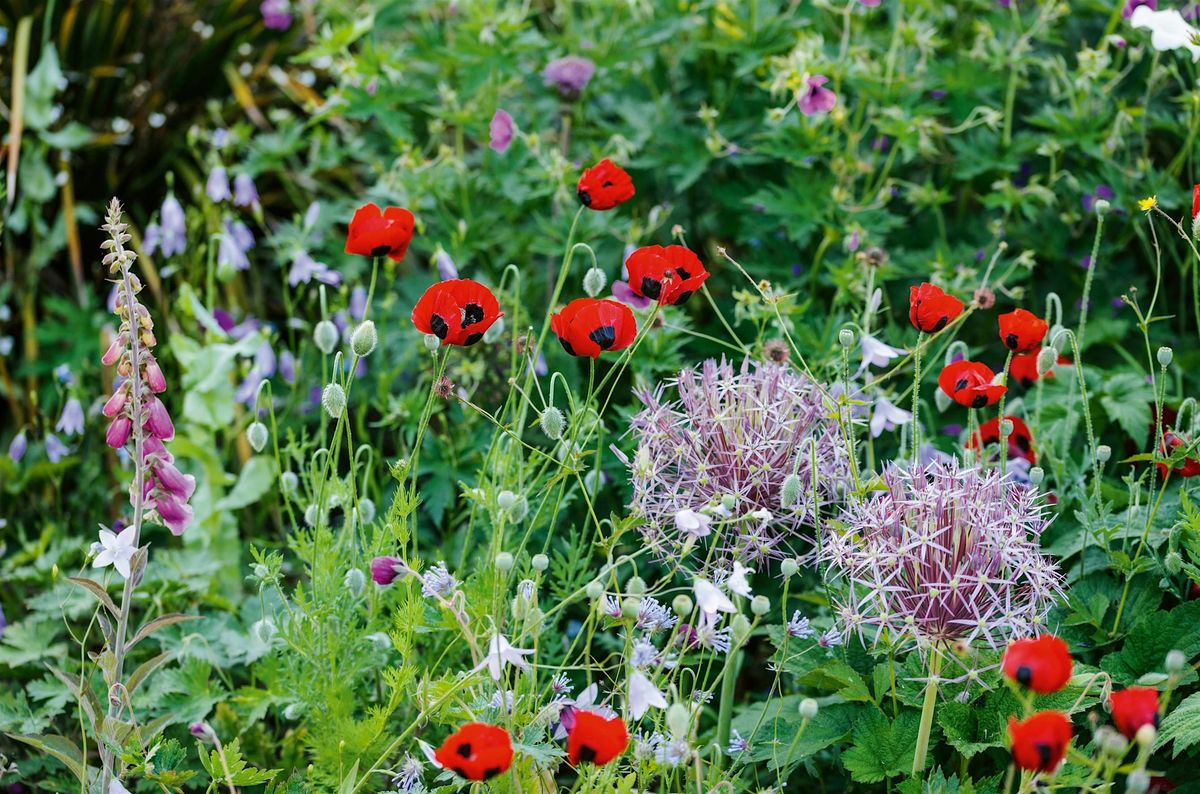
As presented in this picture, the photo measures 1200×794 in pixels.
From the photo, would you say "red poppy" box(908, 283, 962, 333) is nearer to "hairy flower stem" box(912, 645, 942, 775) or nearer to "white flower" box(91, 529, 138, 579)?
"hairy flower stem" box(912, 645, 942, 775)

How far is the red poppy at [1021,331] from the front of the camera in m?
1.44

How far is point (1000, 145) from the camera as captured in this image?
8.18ft

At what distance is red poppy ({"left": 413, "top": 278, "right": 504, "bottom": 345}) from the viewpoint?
1377 millimetres

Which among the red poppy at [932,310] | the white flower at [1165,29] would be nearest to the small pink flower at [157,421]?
the red poppy at [932,310]

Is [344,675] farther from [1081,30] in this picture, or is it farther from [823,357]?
[1081,30]

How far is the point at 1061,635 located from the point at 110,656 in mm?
1239

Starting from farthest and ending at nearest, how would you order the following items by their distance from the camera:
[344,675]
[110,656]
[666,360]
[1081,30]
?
[1081,30], [666,360], [344,675], [110,656]

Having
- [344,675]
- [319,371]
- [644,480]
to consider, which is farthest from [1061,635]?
[319,371]

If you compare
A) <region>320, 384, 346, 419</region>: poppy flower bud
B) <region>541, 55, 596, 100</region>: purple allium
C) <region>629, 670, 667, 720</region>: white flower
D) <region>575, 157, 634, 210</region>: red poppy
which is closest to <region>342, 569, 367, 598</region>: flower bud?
<region>320, 384, 346, 419</region>: poppy flower bud

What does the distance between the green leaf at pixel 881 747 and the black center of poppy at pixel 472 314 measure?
69 centimetres

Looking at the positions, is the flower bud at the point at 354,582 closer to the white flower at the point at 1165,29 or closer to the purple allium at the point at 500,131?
the purple allium at the point at 500,131

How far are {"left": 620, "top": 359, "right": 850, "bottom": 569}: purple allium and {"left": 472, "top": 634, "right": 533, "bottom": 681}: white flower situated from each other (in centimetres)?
28

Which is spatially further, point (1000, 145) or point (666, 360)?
point (1000, 145)

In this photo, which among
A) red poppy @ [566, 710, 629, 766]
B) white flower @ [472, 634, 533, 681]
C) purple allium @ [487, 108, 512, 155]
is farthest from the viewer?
purple allium @ [487, 108, 512, 155]
